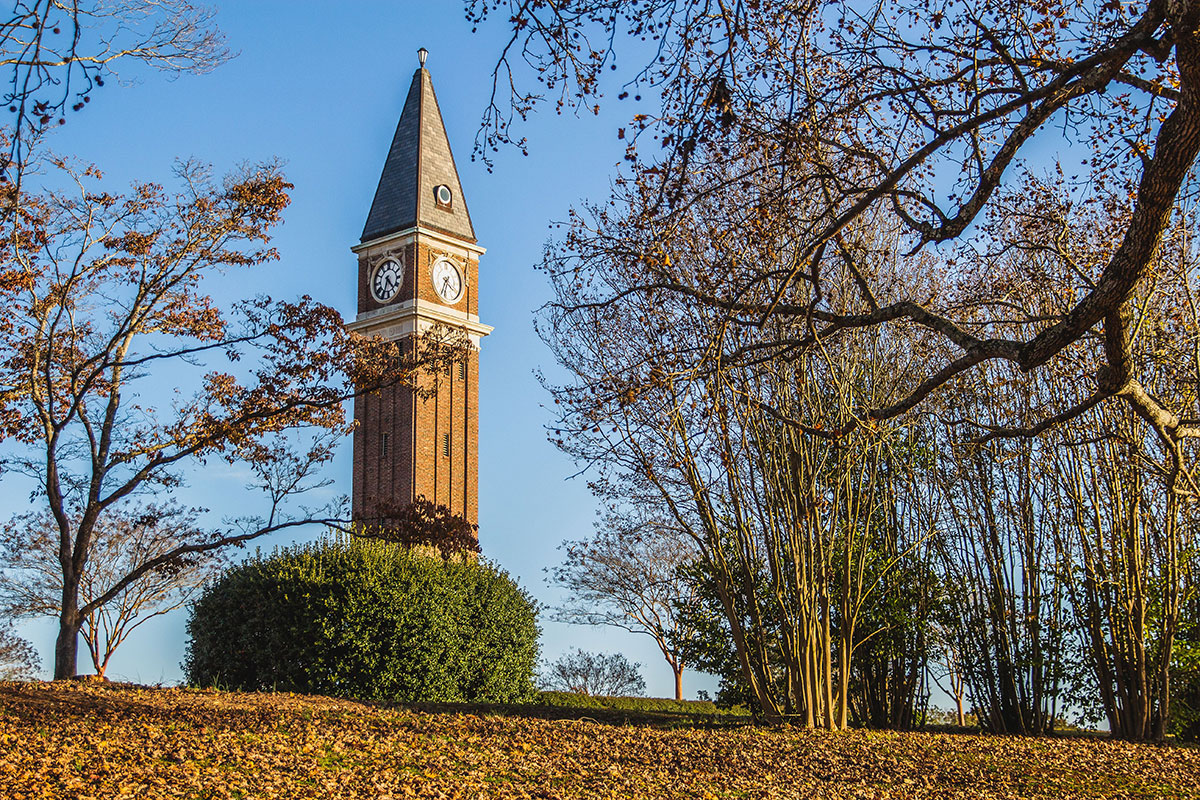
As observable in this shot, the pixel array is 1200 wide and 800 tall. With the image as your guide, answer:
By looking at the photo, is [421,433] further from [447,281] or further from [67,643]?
[67,643]

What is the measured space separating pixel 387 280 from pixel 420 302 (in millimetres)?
2008

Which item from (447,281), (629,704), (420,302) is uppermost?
(447,281)

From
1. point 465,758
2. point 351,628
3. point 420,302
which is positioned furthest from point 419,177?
point 465,758

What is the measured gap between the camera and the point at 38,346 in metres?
12.1

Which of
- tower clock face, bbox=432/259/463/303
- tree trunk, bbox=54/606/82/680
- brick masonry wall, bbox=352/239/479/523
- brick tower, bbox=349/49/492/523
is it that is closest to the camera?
tree trunk, bbox=54/606/82/680

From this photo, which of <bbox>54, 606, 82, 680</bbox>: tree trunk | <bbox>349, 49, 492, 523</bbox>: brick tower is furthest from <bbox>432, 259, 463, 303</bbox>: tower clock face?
<bbox>54, 606, 82, 680</bbox>: tree trunk

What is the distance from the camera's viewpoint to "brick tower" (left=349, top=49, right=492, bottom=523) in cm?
3027

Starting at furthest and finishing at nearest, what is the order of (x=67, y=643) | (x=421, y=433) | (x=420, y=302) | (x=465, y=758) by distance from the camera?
(x=421, y=433)
(x=420, y=302)
(x=67, y=643)
(x=465, y=758)

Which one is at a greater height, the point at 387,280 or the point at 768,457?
the point at 387,280

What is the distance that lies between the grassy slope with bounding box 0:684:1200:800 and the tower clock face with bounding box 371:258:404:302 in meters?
21.5

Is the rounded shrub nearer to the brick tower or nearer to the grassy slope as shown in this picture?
the grassy slope

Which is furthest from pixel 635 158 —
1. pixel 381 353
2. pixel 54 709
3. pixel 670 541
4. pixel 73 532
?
pixel 73 532

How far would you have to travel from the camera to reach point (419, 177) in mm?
31203

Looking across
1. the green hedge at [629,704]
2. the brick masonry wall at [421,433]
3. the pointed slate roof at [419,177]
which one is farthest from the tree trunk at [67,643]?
the pointed slate roof at [419,177]
